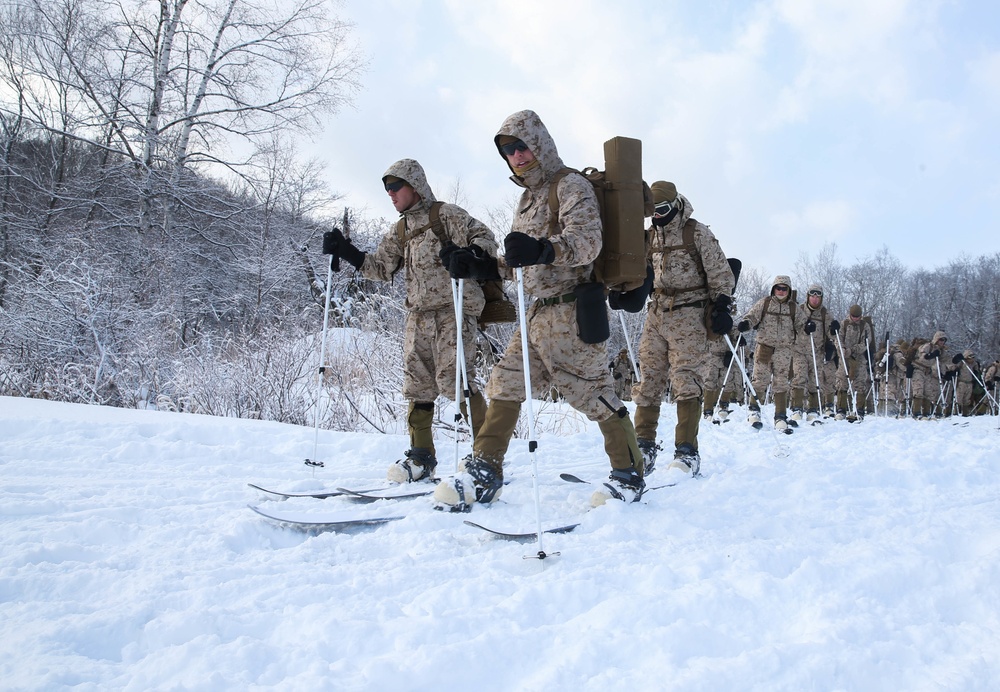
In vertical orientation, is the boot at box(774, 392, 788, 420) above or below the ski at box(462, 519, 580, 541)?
above

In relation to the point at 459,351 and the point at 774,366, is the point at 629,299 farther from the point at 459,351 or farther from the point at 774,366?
the point at 774,366

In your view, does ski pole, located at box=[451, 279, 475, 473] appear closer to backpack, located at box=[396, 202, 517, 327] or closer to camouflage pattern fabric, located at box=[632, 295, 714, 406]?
backpack, located at box=[396, 202, 517, 327]

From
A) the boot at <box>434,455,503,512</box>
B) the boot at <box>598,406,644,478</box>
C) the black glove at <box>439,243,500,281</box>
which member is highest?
the black glove at <box>439,243,500,281</box>

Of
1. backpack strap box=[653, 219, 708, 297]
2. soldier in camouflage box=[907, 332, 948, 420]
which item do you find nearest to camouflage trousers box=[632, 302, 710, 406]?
backpack strap box=[653, 219, 708, 297]

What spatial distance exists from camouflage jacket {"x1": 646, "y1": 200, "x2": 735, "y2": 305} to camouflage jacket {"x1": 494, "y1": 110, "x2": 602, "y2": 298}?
1.57 metres

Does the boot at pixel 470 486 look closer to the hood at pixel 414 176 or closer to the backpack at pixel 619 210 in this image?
the backpack at pixel 619 210

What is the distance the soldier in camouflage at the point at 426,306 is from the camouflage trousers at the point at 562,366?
0.82 meters

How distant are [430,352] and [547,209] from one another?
56.8 inches

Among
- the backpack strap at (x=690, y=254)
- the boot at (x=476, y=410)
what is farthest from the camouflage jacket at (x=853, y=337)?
the boot at (x=476, y=410)

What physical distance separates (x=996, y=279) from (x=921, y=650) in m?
70.8

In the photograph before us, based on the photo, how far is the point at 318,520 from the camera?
296 centimetres

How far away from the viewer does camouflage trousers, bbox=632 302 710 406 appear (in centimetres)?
480

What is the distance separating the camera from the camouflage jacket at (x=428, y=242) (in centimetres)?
426

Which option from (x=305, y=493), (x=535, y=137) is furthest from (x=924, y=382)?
(x=305, y=493)
